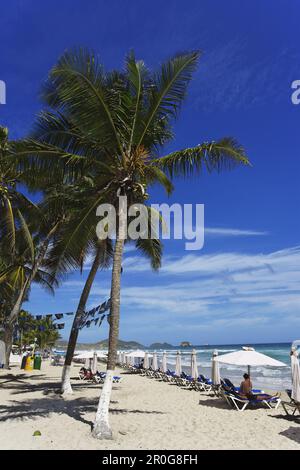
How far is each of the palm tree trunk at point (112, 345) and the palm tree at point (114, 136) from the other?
2cm

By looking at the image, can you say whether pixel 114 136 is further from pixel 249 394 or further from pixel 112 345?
pixel 249 394

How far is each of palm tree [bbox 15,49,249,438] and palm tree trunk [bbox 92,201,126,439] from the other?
0.02 m

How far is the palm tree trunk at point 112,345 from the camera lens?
7680 millimetres

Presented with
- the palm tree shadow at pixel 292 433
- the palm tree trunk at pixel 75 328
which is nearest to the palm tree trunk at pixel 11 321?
the palm tree trunk at pixel 75 328

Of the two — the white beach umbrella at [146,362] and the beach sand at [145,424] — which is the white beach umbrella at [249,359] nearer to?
the beach sand at [145,424]

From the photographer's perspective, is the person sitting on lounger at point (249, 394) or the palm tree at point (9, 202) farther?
the palm tree at point (9, 202)

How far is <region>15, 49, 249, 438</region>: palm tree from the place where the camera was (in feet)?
29.0

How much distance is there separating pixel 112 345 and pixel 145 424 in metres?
2.26

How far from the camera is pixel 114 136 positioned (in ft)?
30.4

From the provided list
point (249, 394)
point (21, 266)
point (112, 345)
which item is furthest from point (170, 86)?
point (21, 266)

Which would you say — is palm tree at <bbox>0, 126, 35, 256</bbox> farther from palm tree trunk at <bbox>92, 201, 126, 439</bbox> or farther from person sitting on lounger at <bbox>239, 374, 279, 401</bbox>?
person sitting on lounger at <bbox>239, 374, 279, 401</bbox>

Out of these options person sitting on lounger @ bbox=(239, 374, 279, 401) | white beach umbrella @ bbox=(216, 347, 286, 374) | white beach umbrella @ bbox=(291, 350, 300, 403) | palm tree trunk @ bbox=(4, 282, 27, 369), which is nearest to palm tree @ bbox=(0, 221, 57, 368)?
palm tree trunk @ bbox=(4, 282, 27, 369)
